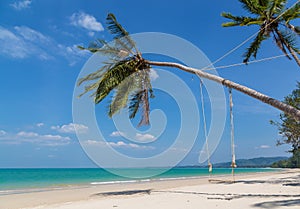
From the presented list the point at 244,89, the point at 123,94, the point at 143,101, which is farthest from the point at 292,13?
the point at 123,94

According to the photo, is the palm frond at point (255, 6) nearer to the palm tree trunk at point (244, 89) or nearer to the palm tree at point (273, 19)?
the palm tree at point (273, 19)

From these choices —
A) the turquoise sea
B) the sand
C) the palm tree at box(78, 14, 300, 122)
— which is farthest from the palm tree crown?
the turquoise sea

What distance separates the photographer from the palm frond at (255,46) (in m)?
10.8

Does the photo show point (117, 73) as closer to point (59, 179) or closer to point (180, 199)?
point (180, 199)

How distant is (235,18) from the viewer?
11180 millimetres

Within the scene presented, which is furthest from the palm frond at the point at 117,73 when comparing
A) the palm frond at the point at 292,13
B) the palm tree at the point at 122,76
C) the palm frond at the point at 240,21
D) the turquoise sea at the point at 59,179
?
the turquoise sea at the point at 59,179

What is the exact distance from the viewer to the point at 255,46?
11.1m

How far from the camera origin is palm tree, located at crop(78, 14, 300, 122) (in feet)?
34.9

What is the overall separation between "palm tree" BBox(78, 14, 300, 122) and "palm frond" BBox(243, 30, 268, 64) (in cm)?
303

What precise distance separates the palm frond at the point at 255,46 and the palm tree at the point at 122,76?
3.03 m

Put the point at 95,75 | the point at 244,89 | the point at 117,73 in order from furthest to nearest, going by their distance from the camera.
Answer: the point at 95,75, the point at 117,73, the point at 244,89

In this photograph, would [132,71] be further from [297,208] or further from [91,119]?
[297,208]

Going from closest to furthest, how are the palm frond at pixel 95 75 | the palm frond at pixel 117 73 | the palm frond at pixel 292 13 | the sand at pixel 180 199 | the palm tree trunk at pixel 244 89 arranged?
1. the palm tree trunk at pixel 244 89
2. the sand at pixel 180 199
3. the palm frond at pixel 292 13
4. the palm frond at pixel 117 73
5. the palm frond at pixel 95 75

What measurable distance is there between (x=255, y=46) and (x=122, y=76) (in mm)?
5155
